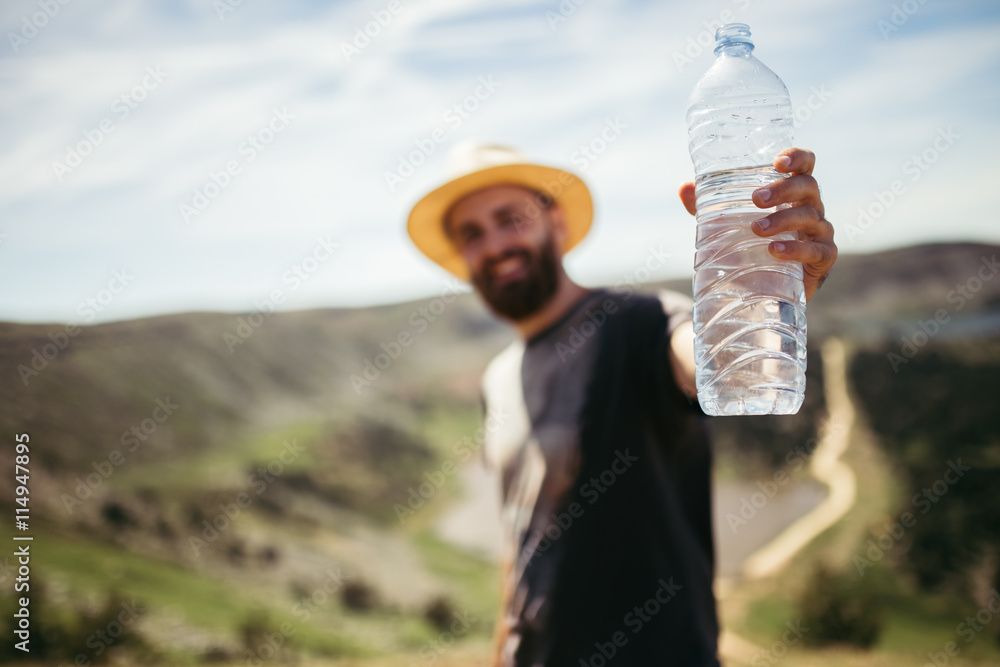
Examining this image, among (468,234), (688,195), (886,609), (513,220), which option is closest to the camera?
(688,195)

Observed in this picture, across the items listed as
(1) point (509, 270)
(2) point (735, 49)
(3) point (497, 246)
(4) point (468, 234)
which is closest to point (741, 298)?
(2) point (735, 49)

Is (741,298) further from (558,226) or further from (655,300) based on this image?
(558,226)

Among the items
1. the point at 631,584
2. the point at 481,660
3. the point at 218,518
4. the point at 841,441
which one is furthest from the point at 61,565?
the point at 841,441

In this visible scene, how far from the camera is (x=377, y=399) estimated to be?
97.3ft

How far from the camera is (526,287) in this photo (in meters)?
3.55

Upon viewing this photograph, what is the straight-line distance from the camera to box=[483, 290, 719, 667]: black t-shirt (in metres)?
2.65

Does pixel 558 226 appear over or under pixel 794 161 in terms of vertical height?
over

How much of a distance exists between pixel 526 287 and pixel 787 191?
197 centimetres

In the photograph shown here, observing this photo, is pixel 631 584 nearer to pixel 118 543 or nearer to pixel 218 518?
pixel 118 543

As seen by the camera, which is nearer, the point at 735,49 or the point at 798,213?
the point at 798,213

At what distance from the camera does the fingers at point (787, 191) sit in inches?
65.2

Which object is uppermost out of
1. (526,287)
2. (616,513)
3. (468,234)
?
(468,234)

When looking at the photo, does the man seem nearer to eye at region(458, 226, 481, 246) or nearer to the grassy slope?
eye at region(458, 226, 481, 246)

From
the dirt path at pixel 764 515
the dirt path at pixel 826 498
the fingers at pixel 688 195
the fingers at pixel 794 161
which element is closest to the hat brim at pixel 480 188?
the fingers at pixel 688 195
